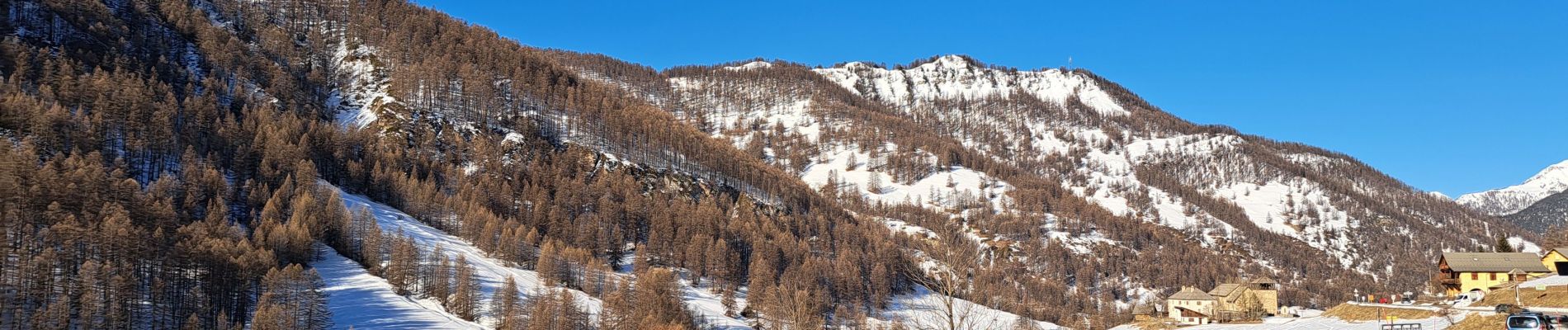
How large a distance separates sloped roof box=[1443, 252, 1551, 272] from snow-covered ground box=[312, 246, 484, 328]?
360ft

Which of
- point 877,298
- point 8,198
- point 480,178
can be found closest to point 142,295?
point 8,198

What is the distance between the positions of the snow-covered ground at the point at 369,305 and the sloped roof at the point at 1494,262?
110 m

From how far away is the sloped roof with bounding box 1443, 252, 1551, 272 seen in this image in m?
87.8

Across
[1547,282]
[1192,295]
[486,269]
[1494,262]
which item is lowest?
[1192,295]

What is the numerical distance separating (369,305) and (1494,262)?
124 m

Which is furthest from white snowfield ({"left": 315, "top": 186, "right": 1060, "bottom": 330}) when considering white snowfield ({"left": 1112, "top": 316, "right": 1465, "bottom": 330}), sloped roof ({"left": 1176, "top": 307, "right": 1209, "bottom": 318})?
white snowfield ({"left": 1112, "top": 316, "right": 1465, "bottom": 330})

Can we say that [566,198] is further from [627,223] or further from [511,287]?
[511,287]

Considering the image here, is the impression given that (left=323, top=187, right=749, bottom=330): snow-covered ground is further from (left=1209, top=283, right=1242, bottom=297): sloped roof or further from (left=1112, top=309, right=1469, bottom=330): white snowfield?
(left=1112, top=309, right=1469, bottom=330): white snowfield

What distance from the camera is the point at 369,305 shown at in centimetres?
11781

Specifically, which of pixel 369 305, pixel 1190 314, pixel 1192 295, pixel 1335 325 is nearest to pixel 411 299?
pixel 369 305

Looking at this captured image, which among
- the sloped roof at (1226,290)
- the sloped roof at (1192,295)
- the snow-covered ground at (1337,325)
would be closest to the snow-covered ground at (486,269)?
the sloped roof at (1192,295)

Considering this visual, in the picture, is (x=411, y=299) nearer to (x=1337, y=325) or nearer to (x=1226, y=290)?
(x=1337, y=325)

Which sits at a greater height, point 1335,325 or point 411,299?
point 1335,325

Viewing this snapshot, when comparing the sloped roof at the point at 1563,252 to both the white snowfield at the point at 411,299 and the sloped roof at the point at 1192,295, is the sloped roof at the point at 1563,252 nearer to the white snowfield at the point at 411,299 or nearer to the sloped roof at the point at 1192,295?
the sloped roof at the point at 1192,295
